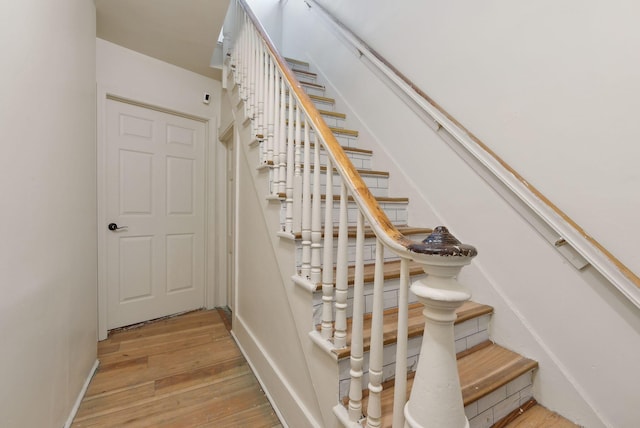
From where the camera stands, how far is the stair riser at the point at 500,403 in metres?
1.02

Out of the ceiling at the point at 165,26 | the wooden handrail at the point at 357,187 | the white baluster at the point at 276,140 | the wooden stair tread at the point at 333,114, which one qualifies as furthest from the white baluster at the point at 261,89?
the wooden stair tread at the point at 333,114

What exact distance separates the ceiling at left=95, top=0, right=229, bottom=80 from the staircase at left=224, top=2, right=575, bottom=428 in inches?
28.4

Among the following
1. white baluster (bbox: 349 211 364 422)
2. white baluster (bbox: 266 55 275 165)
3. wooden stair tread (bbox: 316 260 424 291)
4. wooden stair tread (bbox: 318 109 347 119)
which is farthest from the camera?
wooden stair tread (bbox: 318 109 347 119)

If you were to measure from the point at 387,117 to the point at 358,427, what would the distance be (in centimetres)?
186

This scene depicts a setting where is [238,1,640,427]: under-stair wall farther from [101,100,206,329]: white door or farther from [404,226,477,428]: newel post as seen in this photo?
[101,100,206,329]: white door

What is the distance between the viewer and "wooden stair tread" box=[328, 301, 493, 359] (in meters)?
1.03

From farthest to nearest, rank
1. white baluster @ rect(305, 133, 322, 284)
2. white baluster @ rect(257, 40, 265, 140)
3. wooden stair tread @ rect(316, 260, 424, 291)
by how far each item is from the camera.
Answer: white baluster @ rect(257, 40, 265, 140), wooden stair tread @ rect(316, 260, 424, 291), white baluster @ rect(305, 133, 322, 284)

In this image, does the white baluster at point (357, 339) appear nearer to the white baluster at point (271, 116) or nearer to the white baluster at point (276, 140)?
the white baluster at point (276, 140)

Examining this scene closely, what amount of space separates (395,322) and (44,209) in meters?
1.59

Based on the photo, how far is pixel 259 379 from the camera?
1.77 meters

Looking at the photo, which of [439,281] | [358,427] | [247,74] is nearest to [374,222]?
[439,281]

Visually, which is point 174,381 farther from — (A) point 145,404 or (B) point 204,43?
(B) point 204,43

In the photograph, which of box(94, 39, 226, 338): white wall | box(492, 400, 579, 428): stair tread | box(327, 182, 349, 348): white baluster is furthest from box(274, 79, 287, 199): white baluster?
box(94, 39, 226, 338): white wall

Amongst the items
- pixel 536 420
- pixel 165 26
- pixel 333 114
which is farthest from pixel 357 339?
pixel 165 26
